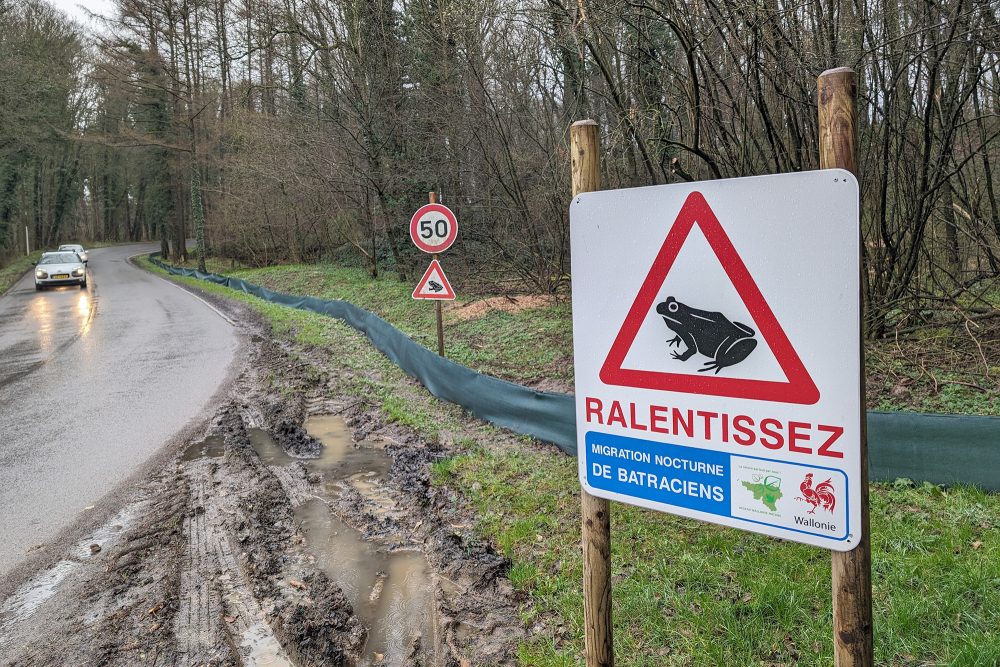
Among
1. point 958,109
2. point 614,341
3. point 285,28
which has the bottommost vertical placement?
point 614,341

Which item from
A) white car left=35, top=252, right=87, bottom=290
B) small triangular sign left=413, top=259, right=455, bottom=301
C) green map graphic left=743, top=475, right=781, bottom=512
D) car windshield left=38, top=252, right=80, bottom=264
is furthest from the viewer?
car windshield left=38, top=252, right=80, bottom=264

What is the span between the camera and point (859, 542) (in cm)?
194

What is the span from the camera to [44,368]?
12414 millimetres

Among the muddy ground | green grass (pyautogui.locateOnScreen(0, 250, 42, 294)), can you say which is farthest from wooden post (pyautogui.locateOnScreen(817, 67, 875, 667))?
green grass (pyautogui.locateOnScreen(0, 250, 42, 294))

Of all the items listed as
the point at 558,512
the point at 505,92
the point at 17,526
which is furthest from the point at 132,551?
the point at 505,92

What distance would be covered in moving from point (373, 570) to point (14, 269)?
42.1 meters

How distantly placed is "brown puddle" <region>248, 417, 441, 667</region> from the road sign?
1.92 m

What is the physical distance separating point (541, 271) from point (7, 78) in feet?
81.2

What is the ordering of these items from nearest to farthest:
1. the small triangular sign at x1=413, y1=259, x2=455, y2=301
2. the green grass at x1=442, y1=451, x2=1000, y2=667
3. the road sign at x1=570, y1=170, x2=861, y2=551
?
1. the road sign at x1=570, y1=170, x2=861, y2=551
2. the green grass at x1=442, y1=451, x2=1000, y2=667
3. the small triangular sign at x1=413, y1=259, x2=455, y2=301

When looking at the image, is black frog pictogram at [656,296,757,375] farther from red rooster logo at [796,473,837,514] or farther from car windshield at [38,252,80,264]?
car windshield at [38,252,80,264]

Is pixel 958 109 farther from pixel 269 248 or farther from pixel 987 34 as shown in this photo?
pixel 269 248

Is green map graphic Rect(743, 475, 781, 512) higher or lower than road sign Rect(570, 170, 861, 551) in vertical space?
lower

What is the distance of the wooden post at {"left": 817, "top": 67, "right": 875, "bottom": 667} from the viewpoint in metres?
1.94

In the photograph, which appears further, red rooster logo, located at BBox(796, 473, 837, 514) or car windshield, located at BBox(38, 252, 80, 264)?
car windshield, located at BBox(38, 252, 80, 264)
